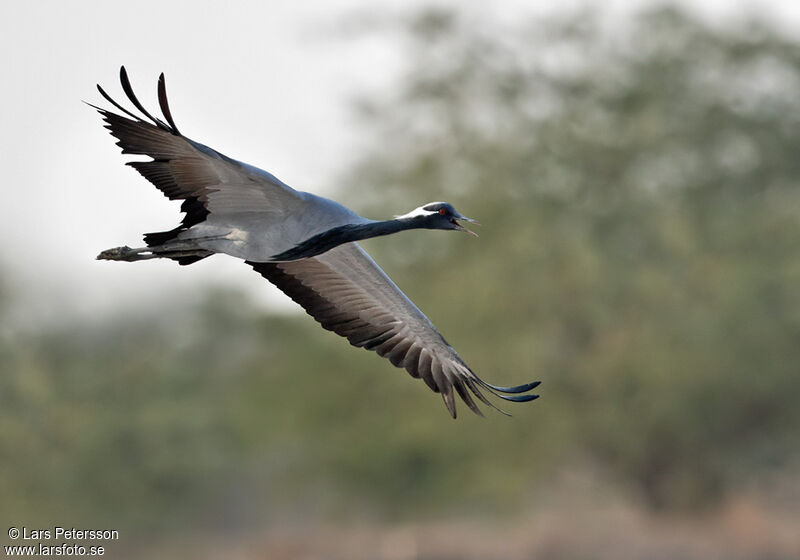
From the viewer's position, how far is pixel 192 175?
8.49 metres

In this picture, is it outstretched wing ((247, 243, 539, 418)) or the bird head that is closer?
the bird head

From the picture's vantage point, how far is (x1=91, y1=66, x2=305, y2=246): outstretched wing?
8141 millimetres

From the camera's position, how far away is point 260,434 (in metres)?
26.6

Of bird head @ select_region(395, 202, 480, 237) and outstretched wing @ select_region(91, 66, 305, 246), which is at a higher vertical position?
outstretched wing @ select_region(91, 66, 305, 246)

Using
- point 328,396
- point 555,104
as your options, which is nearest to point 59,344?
point 328,396

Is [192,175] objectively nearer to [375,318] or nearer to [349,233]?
[349,233]

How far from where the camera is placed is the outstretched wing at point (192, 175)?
8.14 m

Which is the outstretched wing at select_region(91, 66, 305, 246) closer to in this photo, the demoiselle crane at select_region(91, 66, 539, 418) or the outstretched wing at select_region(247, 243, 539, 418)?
the demoiselle crane at select_region(91, 66, 539, 418)

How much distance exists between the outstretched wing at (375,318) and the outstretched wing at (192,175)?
1.46 metres

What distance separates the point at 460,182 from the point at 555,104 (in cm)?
289

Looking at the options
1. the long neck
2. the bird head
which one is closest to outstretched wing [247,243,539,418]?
the long neck

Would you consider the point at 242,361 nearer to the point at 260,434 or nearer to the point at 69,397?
the point at 260,434

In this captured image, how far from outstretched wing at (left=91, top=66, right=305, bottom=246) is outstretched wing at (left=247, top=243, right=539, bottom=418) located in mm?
1455

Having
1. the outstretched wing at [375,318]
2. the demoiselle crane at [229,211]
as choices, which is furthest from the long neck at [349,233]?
the outstretched wing at [375,318]
